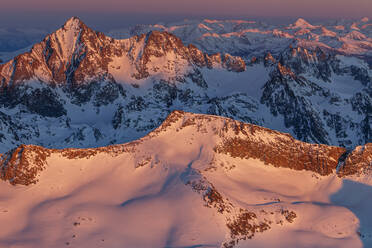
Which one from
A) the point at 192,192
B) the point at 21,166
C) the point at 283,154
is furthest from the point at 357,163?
the point at 21,166

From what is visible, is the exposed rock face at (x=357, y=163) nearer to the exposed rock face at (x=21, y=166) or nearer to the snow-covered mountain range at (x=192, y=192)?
the snow-covered mountain range at (x=192, y=192)

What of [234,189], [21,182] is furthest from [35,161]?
[234,189]

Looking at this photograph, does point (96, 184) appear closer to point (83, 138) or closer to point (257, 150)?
point (257, 150)

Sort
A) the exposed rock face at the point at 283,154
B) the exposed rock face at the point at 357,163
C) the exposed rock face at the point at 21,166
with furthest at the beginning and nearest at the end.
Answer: the exposed rock face at the point at 283,154, the exposed rock face at the point at 357,163, the exposed rock face at the point at 21,166

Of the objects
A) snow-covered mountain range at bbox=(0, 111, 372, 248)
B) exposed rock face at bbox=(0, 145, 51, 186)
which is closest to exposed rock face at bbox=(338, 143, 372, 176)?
snow-covered mountain range at bbox=(0, 111, 372, 248)

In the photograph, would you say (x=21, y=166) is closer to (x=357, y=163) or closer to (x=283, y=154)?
(x=283, y=154)

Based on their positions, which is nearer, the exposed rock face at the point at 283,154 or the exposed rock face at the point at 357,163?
the exposed rock face at the point at 357,163

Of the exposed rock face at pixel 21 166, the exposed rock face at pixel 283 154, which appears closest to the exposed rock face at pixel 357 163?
the exposed rock face at pixel 283 154

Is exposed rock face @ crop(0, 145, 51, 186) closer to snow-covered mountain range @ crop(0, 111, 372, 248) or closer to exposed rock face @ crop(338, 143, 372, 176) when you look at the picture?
snow-covered mountain range @ crop(0, 111, 372, 248)
